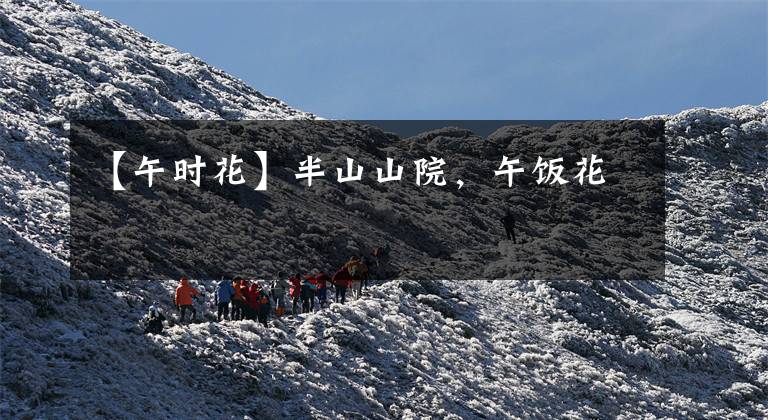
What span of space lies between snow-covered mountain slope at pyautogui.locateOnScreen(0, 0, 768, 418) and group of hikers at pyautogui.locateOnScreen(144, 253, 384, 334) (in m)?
0.58

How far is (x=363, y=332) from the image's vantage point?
27.6 meters

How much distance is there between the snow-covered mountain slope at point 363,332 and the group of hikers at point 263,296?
581mm

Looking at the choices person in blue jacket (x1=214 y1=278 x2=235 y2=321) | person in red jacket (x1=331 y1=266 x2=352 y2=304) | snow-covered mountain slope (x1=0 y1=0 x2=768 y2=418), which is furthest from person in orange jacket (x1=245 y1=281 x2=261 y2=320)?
person in red jacket (x1=331 y1=266 x2=352 y2=304)

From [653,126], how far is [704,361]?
28.6 metres

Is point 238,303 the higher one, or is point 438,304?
point 238,303

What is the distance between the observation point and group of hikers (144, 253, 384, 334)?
25953 mm

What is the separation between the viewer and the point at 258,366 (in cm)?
2414

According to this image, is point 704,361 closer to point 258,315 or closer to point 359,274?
point 359,274

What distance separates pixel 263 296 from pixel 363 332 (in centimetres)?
293

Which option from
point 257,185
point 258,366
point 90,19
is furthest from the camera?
point 90,19

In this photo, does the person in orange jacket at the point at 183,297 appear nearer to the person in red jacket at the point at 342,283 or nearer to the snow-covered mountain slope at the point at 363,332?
the snow-covered mountain slope at the point at 363,332

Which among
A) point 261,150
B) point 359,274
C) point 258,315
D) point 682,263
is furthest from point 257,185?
point 682,263

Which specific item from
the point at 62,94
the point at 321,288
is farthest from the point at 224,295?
the point at 62,94

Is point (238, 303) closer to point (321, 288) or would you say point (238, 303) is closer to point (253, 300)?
point (253, 300)
